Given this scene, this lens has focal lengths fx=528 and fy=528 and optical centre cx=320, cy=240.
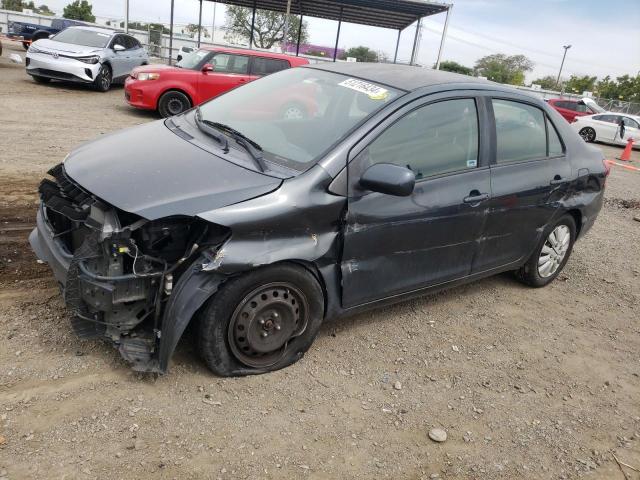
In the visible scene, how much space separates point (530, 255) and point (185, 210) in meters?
3.13

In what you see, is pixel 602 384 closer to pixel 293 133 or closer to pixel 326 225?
pixel 326 225

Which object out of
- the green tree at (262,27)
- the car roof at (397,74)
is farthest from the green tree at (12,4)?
the car roof at (397,74)

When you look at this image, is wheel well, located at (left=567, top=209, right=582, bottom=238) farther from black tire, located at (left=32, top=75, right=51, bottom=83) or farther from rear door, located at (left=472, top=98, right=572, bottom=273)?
black tire, located at (left=32, top=75, right=51, bottom=83)

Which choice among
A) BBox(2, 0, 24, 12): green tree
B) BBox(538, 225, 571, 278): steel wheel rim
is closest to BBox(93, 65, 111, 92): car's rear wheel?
BBox(538, 225, 571, 278): steel wheel rim

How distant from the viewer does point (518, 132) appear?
4.05 metres

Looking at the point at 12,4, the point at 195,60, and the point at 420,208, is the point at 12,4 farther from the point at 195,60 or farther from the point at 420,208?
the point at 420,208

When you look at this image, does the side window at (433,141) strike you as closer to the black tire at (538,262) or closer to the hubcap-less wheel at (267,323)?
the hubcap-less wheel at (267,323)

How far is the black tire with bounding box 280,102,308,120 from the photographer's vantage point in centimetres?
349

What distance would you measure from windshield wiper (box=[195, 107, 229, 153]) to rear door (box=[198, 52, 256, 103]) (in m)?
7.59

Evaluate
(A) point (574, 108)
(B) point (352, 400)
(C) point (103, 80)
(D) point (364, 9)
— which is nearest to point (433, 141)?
(B) point (352, 400)

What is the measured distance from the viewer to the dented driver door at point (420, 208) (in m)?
3.14

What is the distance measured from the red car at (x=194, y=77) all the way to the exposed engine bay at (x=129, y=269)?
8303 mm

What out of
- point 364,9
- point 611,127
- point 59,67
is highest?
point 364,9

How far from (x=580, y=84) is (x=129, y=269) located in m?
68.1
